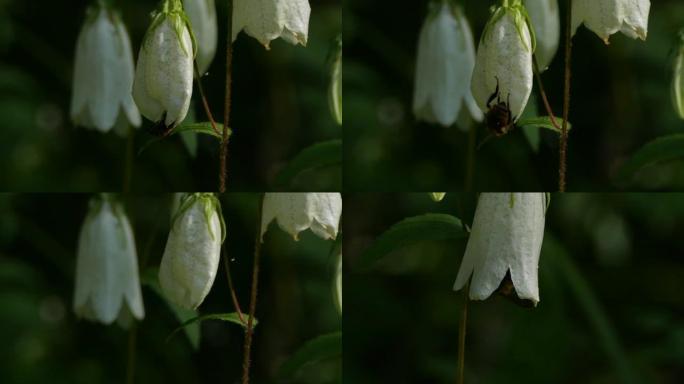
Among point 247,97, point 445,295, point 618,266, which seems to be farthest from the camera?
point 618,266

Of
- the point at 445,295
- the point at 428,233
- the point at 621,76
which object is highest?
the point at 621,76

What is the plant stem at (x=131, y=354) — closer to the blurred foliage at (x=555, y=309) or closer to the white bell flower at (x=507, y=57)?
the blurred foliage at (x=555, y=309)

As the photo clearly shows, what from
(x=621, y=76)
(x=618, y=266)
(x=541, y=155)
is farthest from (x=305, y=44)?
(x=618, y=266)

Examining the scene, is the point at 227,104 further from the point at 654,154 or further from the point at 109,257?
the point at 654,154

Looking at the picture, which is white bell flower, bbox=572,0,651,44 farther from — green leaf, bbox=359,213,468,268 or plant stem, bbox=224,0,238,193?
plant stem, bbox=224,0,238,193

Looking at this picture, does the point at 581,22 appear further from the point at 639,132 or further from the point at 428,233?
the point at 428,233

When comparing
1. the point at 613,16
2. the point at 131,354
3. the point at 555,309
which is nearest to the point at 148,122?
the point at 131,354

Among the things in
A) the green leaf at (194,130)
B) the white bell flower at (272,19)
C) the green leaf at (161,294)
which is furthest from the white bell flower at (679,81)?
the green leaf at (161,294)
